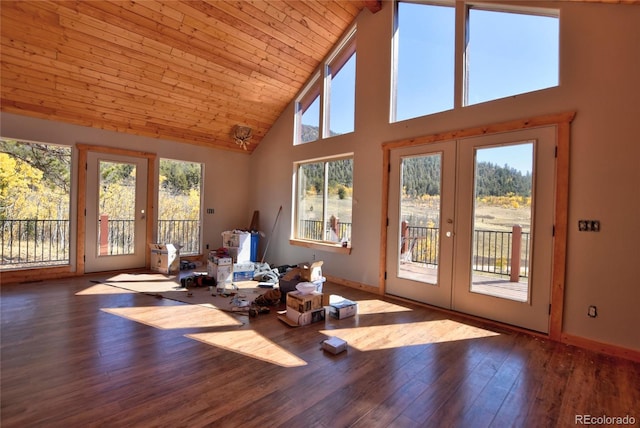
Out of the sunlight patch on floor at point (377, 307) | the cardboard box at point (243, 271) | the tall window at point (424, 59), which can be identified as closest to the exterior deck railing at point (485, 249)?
the sunlight patch on floor at point (377, 307)

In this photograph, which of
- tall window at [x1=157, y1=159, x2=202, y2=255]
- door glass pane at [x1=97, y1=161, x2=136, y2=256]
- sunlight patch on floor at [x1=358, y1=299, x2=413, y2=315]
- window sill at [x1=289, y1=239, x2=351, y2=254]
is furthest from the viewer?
tall window at [x1=157, y1=159, x2=202, y2=255]

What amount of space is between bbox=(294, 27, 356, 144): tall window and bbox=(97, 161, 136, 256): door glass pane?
3.19 m

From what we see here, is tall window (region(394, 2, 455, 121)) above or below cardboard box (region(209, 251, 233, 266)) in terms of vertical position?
above

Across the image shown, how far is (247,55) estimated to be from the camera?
4.80 m

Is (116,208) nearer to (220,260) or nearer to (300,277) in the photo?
(220,260)

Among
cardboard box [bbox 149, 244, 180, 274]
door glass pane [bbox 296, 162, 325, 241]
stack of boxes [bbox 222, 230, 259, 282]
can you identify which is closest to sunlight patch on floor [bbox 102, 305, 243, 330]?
stack of boxes [bbox 222, 230, 259, 282]

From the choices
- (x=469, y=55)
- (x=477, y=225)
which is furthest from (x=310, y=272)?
(x=469, y=55)

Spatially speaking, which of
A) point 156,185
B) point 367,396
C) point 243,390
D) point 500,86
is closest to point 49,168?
point 156,185

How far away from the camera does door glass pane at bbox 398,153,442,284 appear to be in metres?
3.86

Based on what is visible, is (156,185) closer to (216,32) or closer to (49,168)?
(49,168)

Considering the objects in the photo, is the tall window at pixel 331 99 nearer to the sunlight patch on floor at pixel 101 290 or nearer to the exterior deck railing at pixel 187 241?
the exterior deck railing at pixel 187 241

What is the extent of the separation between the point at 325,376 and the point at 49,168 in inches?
256

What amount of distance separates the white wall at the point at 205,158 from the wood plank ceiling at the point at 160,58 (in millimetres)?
152

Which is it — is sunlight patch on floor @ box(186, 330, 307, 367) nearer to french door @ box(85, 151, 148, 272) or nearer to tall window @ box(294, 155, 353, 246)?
tall window @ box(294, 155, 353, 246)
